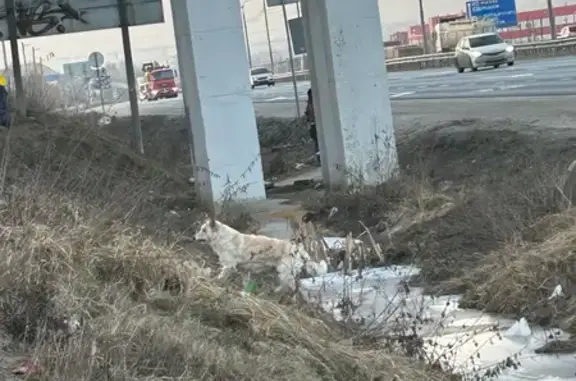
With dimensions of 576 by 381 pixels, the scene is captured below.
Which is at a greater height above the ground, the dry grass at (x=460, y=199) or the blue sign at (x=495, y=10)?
the blue sign at (x=495, y=10)

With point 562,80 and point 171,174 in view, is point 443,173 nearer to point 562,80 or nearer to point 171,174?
point 171,174

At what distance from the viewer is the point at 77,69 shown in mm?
29641

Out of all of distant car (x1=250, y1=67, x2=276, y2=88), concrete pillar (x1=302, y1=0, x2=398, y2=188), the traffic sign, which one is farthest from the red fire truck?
concrete pillar (x1=302, y1=0, x2=398, y2=188)

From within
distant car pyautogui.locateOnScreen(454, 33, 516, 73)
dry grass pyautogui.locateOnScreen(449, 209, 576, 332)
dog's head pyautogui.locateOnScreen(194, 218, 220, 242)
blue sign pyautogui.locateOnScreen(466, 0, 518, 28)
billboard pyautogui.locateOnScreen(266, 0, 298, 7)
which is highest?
blue sign pyautogui.locateOnScreen(466, 0, 518, 28)

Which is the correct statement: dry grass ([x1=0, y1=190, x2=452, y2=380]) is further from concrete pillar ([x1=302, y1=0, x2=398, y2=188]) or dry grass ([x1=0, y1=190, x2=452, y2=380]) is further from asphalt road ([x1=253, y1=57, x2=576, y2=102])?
asphalt road ([x1=253, y1=57, x2=576, y2=102])

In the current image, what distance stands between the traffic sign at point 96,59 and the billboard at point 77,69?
191 mm

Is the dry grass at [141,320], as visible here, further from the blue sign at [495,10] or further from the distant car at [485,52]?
the blue sign at [495,10]

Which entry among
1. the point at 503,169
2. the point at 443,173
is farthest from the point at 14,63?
the point at 503,169

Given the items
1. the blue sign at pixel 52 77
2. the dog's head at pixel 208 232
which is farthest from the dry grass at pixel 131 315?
the blue sign at pixel 52 77

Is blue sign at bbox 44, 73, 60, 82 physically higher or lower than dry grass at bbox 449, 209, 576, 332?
higher

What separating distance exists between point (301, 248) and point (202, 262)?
1408 mm

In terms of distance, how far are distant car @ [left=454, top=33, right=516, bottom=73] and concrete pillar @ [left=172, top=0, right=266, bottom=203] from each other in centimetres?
3226

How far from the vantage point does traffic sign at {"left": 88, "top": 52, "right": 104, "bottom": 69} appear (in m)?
26.3

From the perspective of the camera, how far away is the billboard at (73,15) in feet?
72.3
